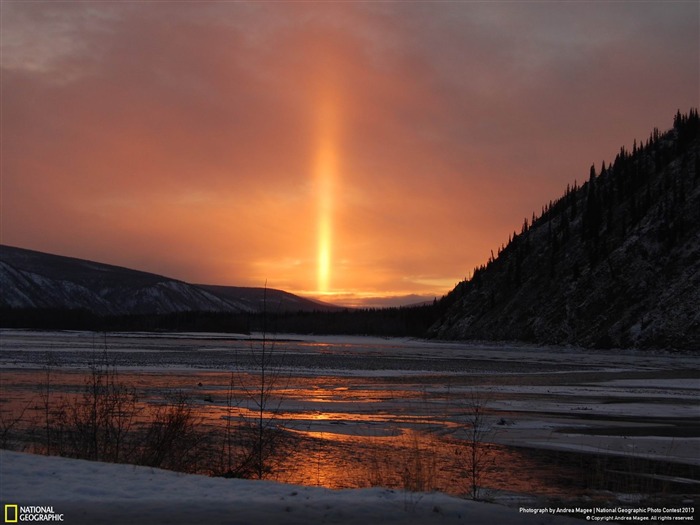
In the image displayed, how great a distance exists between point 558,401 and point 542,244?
437ft

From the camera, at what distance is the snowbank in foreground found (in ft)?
26.3

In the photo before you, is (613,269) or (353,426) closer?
(353,426)

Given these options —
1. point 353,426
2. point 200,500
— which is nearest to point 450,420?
point 353,426

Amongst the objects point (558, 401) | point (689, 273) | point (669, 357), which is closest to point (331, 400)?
point (558, 401)

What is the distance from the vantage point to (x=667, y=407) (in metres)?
26.3

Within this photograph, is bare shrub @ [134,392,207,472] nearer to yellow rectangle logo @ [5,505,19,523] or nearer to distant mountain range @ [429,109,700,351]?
yellow rectangle logo @ [5,505,19,523]

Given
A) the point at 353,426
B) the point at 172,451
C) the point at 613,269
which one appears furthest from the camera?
the point at 613,269

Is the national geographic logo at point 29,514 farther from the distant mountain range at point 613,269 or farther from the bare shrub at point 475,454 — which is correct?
the distant mountain range at point 613,269

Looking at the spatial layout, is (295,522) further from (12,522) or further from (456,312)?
(456,312)

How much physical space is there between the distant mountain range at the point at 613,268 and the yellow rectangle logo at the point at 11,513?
294 ft

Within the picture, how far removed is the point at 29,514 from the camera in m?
7.81

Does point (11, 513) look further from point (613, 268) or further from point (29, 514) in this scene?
point (613, 268)

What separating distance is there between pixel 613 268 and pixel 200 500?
380ft

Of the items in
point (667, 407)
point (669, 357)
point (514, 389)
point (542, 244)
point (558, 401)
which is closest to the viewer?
point (667, 407)
